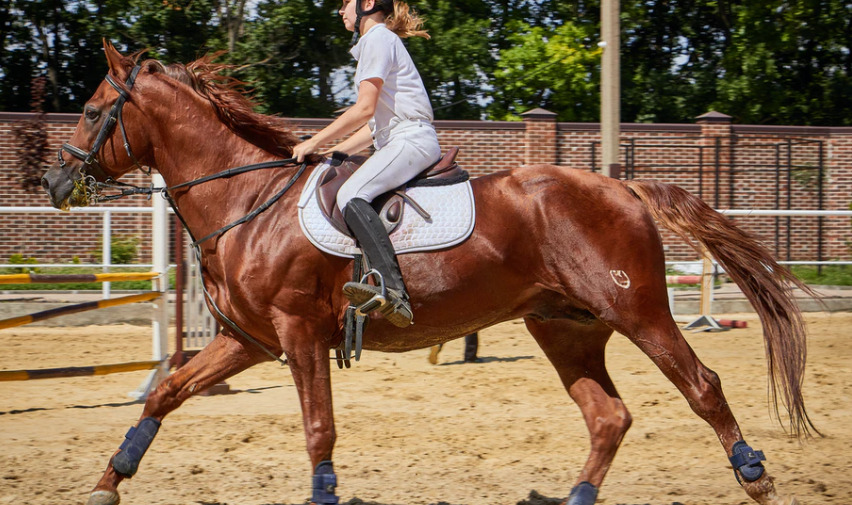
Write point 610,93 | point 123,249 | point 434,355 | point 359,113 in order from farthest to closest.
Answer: point 123,249 < point 610,93 < point 434,355 < point 359,113

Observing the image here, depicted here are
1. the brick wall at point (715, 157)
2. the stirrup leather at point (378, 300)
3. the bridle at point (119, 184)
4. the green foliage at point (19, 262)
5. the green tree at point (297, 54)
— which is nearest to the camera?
the stirrup leather at point (378, 300)

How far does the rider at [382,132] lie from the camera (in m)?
4.28

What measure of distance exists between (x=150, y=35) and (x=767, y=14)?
16.8 meters

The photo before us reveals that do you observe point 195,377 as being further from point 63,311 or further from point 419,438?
point 63,311

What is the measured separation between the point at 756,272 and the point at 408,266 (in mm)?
1945

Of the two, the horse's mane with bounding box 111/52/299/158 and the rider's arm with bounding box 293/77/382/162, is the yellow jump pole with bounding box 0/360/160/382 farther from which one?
the rider's arm with bounding box 293/77/382/162

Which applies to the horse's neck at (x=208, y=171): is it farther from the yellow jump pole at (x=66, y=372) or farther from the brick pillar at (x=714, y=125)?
the brick pillar at (x=714, y=125)

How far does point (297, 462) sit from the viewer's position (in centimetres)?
552

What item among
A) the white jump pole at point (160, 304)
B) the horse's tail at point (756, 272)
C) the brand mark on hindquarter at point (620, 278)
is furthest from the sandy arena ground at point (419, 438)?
the brand mark on hindquarter at point (620, 278)

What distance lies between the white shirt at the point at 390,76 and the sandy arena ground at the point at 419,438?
211 cm

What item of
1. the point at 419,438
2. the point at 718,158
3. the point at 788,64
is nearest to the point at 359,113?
the point at 419,438

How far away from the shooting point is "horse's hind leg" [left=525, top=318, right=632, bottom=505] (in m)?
4.66

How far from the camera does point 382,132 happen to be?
15.1 feet

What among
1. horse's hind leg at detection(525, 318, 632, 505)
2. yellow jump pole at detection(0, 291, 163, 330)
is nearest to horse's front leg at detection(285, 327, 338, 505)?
horse's hind leg at detection(525, 318, 632, 505)
